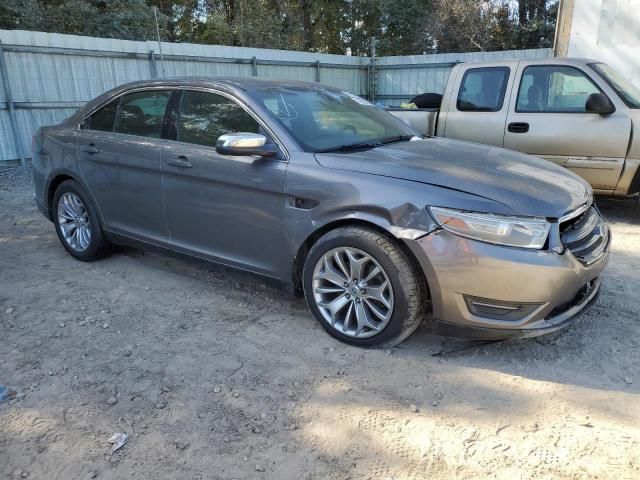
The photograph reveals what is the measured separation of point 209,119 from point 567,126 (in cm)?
409

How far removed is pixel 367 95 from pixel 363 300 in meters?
14.0

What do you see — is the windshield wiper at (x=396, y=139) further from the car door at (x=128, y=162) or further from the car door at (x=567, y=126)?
the car door at (x=567, y=126)

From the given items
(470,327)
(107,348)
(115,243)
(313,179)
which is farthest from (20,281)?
(470,327)

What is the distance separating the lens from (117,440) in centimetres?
252

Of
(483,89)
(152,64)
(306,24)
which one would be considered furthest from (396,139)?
(306,24)

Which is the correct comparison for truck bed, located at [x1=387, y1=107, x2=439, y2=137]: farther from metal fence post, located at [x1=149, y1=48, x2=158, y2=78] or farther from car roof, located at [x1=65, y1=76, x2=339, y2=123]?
metal fence post, located at [x1=149, y1=48, x2=158, y2=78]

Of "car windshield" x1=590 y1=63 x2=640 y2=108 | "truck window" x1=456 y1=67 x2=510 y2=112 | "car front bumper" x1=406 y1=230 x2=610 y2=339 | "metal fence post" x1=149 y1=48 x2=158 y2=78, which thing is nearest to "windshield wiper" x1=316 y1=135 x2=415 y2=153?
"car front bumper" x1=406 y1=230 x2=610 y2=339

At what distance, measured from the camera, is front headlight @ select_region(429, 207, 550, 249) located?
111 inches

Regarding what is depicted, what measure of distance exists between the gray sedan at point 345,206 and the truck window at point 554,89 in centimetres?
254

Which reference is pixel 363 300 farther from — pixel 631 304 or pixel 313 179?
pixel 631 304

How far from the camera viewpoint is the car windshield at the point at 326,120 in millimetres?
3615

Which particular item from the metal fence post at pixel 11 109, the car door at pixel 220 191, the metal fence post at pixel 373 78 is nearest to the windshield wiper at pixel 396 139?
the car door at pixel 220 191

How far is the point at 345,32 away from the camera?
83.9ft

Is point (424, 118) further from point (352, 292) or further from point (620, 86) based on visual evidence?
point (352, 292)
